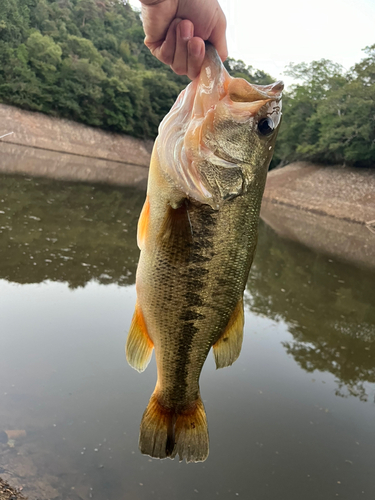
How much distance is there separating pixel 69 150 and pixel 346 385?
142 feet

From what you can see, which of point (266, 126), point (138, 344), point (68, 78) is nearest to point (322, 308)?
point (138, 344)

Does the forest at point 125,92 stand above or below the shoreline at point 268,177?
Answer: above

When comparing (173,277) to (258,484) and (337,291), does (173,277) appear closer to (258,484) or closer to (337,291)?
(258,484)

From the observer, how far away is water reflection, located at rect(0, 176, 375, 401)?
288 inches

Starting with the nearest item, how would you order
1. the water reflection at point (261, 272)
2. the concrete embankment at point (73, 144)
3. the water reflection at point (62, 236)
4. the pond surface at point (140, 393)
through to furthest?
the pond surface at point (140, 393)
the water reflection at point (261, 272)
the water reflection at point (62, 236)
the concrete embankment at point (73, 144)

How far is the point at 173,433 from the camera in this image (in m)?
2.35

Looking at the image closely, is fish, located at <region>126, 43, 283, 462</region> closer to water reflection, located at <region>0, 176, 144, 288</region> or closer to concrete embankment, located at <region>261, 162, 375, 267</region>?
water reflection, located at <region>0, 176, 144, 288</region>

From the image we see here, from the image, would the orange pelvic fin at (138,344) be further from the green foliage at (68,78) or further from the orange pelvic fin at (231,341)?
the green foliage at (68,78)

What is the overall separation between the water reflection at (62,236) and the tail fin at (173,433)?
5.53 meters

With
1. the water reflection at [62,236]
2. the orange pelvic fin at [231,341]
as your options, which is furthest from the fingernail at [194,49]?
the water reflection at [62,236]

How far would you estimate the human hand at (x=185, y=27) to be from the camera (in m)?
2.00

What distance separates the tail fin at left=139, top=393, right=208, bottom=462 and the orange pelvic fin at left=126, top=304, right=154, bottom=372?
0.25 m

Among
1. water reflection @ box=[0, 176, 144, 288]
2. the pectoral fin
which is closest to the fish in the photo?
the pectoral fin

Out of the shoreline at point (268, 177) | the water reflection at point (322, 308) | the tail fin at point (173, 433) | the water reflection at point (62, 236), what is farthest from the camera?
the shoreline at point (268, 177)
